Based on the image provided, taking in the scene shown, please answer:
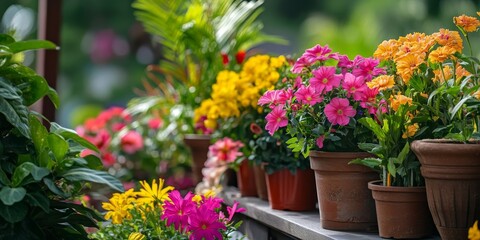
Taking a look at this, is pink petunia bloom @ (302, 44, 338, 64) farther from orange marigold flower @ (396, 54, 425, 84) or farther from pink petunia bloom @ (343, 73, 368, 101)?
orange marigold flower @ (396, 54, 425, 84)

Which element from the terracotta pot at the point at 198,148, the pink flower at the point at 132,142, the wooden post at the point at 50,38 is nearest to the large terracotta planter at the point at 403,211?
the terracotta pot at the point at 198,148

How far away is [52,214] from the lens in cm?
249

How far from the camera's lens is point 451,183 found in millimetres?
2092

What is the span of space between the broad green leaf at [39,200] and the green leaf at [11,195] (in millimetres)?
71

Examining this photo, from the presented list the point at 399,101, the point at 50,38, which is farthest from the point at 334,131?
the point at 50,38

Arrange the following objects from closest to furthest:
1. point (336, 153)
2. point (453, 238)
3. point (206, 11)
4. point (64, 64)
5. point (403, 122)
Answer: point (453, 238)
point (403, 122)
point (336, 153)
point (206, 11)
point (64, 64)

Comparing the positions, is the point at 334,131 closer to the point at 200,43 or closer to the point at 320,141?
the point at 320,141

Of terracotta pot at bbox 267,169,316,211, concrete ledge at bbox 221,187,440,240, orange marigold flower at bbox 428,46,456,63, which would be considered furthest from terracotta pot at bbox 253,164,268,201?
orange marigold flower at bbox 428,46,456,63

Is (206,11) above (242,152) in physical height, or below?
above

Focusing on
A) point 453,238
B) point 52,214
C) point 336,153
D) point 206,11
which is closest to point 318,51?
point 336,153

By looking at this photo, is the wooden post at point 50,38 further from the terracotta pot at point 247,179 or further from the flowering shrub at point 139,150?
the terracotta pot at point 247,179

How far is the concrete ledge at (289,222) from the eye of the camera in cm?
241

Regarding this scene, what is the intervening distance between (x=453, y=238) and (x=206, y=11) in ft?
7.60

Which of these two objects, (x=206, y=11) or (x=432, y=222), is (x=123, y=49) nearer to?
(x=206, y=11)
